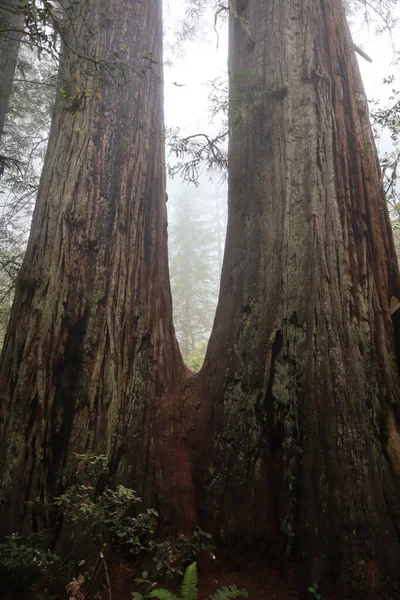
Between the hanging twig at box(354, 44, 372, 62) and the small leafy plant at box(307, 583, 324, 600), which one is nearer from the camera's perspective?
the small leafy plant at box(307, 583, 324, 600)

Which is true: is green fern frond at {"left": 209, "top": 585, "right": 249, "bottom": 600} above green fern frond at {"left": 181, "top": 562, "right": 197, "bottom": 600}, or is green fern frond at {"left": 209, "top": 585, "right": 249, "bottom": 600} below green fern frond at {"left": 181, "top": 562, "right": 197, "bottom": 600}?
below

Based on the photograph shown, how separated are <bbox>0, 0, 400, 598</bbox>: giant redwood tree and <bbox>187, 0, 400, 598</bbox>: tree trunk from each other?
1cm

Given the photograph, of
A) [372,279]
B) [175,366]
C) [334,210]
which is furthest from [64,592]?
[334,210]

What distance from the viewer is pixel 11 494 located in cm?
277

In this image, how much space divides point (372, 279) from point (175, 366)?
179cm

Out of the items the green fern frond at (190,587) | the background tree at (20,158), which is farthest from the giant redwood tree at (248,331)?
the background tree at (20,158)

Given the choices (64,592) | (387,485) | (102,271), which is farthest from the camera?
(102,271)

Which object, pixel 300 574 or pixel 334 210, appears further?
pixel 334 210

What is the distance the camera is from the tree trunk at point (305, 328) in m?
2.55

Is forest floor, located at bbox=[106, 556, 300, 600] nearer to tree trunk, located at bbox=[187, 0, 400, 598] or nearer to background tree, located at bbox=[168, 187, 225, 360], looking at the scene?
tree trunk, located at bbox=[187, 0, 400, 598]

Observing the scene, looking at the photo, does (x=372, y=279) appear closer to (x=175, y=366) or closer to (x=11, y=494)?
(x=175, y=366)

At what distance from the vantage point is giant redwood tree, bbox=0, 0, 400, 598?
2.67 metres

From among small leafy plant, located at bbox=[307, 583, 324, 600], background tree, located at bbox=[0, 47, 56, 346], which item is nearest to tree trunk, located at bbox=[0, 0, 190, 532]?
small leafy plant, located at bbox=[307, 583, 324, 600]

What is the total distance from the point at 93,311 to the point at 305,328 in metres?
1.70
